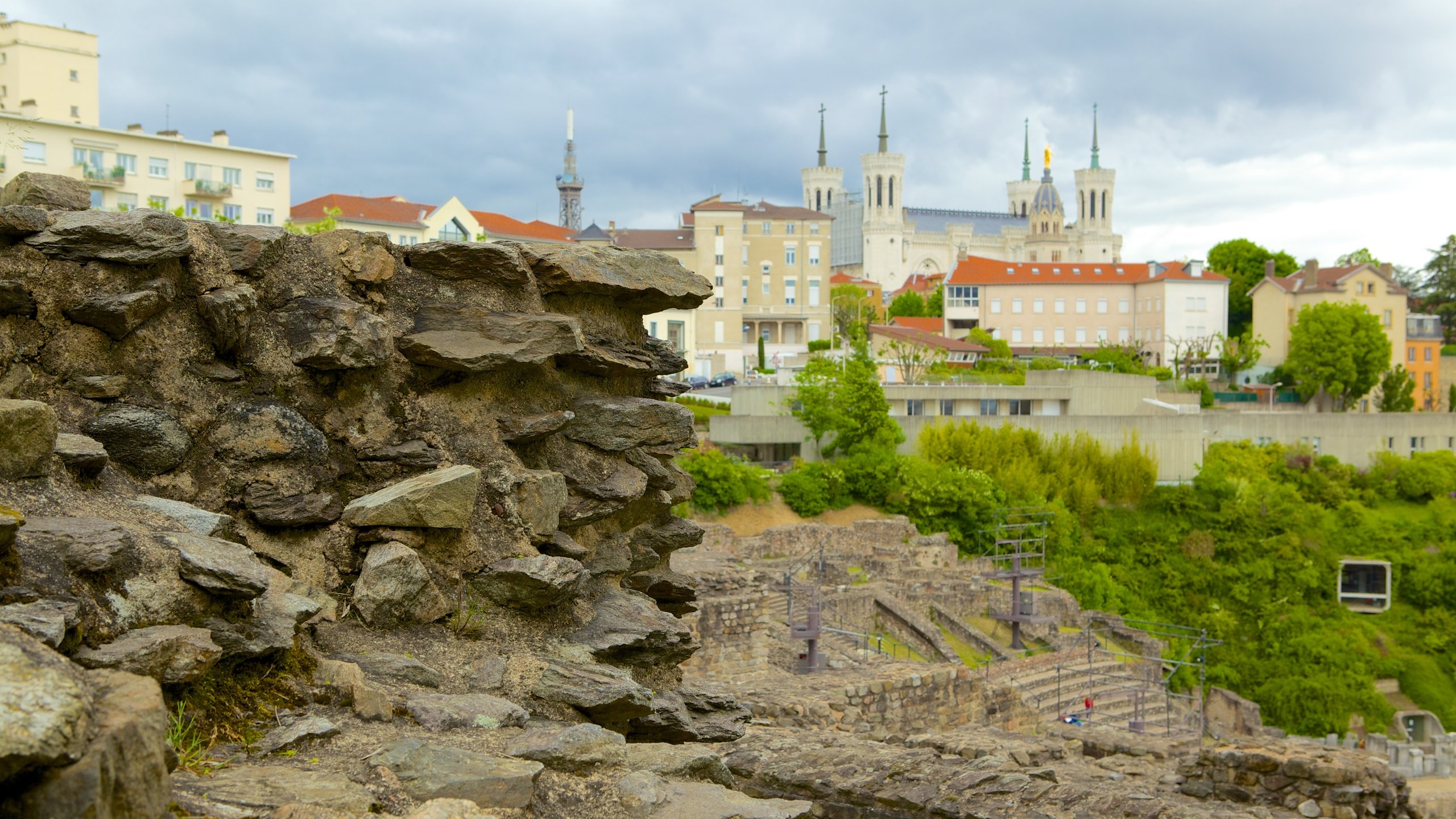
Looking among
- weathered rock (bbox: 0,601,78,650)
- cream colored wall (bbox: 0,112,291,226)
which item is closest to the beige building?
cream colored wall (bbox: 0,112,291,226)

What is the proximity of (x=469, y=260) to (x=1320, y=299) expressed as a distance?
229 ft

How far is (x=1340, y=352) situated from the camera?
60094 millimetres

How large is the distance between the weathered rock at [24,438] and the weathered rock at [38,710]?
2194 mm

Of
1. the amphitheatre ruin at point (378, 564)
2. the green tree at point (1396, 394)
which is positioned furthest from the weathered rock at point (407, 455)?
the green tree at point (1396, 394)

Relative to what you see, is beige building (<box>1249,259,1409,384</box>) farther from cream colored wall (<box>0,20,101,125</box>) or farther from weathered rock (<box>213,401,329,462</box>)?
weathered rock (<box>213,401,329,462</box>)

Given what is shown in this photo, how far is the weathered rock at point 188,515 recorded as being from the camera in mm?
6863

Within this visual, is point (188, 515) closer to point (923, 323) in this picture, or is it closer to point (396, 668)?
point (396, 668)

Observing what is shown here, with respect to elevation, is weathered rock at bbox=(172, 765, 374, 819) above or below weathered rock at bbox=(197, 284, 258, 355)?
below

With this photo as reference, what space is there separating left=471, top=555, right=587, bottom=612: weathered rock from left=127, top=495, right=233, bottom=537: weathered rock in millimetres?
1647

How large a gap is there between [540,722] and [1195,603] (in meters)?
38.0

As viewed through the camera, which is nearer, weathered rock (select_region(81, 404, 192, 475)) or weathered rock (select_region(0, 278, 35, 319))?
weathered rock (select_region(0, 278, 35, 319))

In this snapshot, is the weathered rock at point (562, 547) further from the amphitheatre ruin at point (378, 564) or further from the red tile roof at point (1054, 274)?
the red tile roof at point (1054, 274)

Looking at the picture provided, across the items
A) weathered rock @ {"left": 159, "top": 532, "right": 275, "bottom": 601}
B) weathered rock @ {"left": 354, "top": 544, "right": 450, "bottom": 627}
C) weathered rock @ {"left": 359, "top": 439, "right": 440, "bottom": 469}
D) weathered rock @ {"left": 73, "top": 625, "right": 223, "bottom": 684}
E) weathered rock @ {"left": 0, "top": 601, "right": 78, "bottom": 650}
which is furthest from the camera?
weathered rock @ {"left": 359, "top": 439, "right": 440, "bottom": 469}

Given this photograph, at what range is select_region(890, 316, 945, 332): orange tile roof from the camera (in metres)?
79.4
